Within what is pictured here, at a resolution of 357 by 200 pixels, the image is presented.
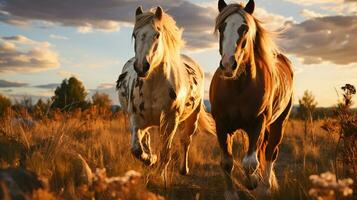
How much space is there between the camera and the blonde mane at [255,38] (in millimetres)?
5434

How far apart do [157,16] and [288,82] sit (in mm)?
2364

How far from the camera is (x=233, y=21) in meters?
5.25

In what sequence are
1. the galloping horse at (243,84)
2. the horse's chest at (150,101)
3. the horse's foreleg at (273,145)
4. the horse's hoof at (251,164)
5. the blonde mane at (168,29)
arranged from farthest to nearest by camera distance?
the horse's foreleg at (273,145), the horse's chest at (150,101), the blonde mane at (168,29), the horse's hoof at (251,164), the galloping horse at (243,84)

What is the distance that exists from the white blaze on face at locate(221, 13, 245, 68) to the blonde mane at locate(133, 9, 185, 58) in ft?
4.03

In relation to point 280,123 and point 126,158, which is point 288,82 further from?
point 126,158

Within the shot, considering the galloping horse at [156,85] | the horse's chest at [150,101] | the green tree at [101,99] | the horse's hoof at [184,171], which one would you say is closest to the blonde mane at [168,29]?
the galloping horse at [156,85]

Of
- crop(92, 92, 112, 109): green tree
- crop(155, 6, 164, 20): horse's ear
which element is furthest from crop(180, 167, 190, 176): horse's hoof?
crop(92, 92, 112, 109): green tree

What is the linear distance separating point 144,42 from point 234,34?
124 centimetres

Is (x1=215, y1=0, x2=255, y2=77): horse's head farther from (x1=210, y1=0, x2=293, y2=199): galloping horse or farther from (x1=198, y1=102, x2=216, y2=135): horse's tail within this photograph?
(x1=198, y1=102, x2=216, y2=135): horse's tail

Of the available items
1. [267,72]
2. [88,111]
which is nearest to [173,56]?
[267,72]

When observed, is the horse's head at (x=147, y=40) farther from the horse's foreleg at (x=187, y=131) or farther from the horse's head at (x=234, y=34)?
the horse's foreleg at (x=187, y=131)

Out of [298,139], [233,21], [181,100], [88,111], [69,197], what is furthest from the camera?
[88,111]

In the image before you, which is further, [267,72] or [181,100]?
[181,100]

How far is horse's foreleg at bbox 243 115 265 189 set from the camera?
535cm
